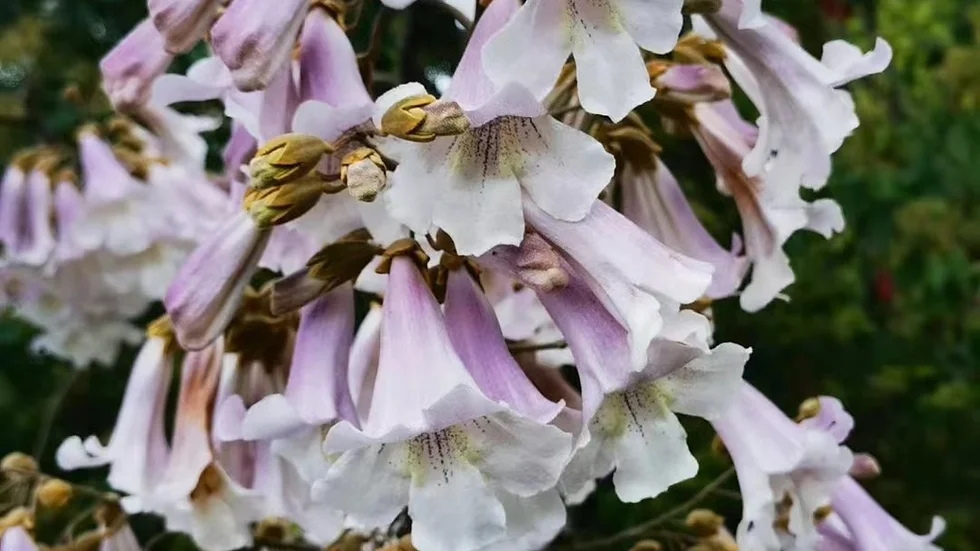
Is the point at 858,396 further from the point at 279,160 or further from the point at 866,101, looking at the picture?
the point at 279,160

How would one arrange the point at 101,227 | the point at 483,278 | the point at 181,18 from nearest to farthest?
1. the point at 181,18
2. the point at 483,278
3. the point at 101,227

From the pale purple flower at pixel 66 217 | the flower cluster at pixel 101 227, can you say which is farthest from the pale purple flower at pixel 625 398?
the pale purple flower at pixel 66 217

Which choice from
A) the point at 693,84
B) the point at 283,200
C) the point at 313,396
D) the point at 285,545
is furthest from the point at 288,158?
the point at 285,545

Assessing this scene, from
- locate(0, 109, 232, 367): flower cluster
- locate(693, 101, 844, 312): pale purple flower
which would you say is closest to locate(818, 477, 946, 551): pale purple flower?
locate(693, 101, 844, 312): pale purple flower

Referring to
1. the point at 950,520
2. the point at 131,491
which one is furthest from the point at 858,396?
the point at 131,491

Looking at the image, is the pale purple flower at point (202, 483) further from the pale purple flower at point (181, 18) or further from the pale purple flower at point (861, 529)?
the pale purple flower at point (861, 529)

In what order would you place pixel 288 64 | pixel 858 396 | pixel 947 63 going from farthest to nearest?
pixel 947 63
pixel 858 396
pixel 288 64

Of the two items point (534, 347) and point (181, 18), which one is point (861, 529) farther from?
point (181, 18)

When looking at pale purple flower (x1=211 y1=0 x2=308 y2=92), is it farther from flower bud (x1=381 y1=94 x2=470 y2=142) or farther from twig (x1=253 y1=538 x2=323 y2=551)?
twig (x1=253 y1=538 x2=323 y2=551)
